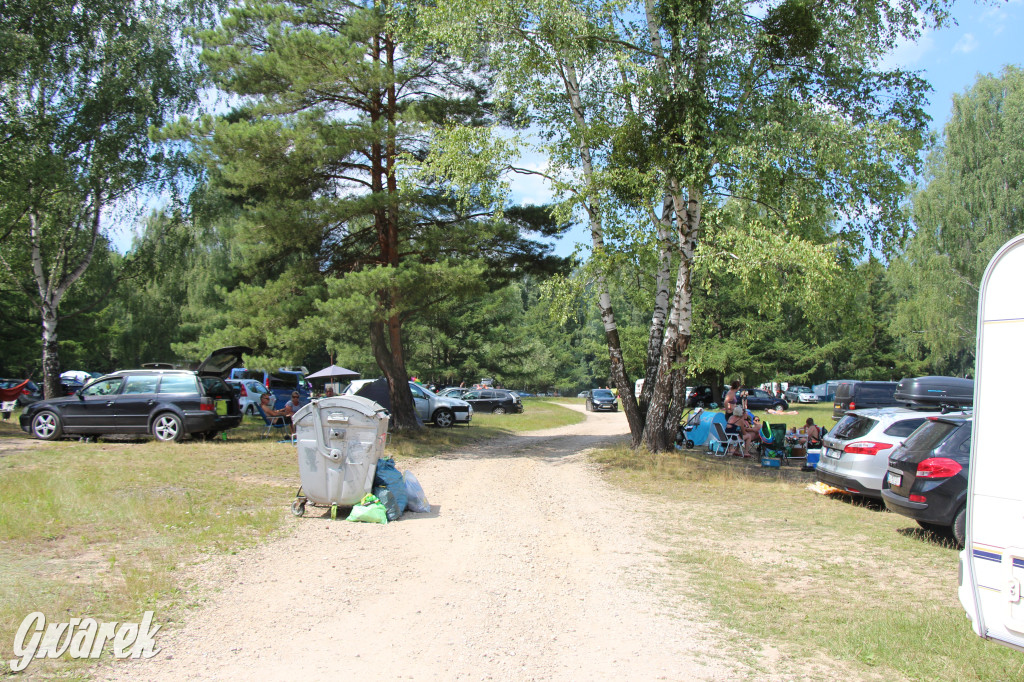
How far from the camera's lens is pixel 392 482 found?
30.8ft

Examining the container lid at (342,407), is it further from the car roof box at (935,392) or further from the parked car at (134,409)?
Result: the car roof box at (935,392)

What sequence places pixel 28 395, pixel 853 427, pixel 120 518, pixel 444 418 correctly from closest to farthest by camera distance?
pixel 120 518 < pixel 853 427 < pixel 28 395 < pixel 444 418

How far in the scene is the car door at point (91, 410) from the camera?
49.5ft

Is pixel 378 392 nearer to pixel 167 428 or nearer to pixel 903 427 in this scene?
pixel 167 428

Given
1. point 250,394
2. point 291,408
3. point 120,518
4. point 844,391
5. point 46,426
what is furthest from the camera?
point 844,391

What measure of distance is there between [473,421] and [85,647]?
24400mm

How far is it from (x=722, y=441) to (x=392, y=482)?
10.7m

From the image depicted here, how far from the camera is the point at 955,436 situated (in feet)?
25.9

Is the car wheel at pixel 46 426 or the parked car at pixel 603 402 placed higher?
the car wheel at pixel 46 426

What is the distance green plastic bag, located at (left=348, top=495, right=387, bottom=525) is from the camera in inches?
349

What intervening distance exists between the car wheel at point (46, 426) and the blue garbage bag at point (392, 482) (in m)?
9.82

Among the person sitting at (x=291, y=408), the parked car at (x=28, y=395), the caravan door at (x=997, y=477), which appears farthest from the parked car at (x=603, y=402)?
the caravan door at (x=997, y=477)

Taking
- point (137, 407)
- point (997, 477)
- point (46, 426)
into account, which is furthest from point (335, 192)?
point (997, 477)

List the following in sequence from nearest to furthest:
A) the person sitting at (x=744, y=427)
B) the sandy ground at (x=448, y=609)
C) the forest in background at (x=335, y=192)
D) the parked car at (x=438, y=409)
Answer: the sandy ground at (x=448, y=609) < the forest in background at (x=335, y=192) < the person sitting at (x=744, y=427) < the parked car at (x=438, y=409)
